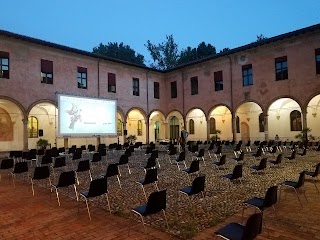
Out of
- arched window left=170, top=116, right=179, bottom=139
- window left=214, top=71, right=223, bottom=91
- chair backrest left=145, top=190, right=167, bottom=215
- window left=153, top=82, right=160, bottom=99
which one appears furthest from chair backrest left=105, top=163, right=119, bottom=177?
arched window left=170, top=116, right=179, bottom=139

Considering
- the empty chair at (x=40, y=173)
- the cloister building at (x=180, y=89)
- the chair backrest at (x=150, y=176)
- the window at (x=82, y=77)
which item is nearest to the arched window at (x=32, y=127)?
the cloister building at (x=180, y=89)

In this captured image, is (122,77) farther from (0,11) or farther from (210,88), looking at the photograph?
(0,11)

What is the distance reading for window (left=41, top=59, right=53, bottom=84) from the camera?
20.5 metres

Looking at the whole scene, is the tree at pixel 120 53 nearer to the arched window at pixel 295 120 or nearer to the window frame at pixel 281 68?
the window frame at pixel 281 68

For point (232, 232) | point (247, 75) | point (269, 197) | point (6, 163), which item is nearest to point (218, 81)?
point (247, 75)

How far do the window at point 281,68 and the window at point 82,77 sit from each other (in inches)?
589

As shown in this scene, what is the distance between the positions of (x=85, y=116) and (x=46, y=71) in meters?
4.66

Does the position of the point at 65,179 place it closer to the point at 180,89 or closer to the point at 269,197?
the point at 269,197

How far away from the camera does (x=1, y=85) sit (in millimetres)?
18172

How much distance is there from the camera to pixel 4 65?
18.5m

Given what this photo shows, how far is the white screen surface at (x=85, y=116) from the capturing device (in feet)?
60.1

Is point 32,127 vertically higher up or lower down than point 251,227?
higher up

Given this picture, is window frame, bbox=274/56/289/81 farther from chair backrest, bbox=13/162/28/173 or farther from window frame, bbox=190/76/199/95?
chair backrest, bbox=13/162/28/173

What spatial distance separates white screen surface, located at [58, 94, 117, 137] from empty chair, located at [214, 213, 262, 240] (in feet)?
52.8
